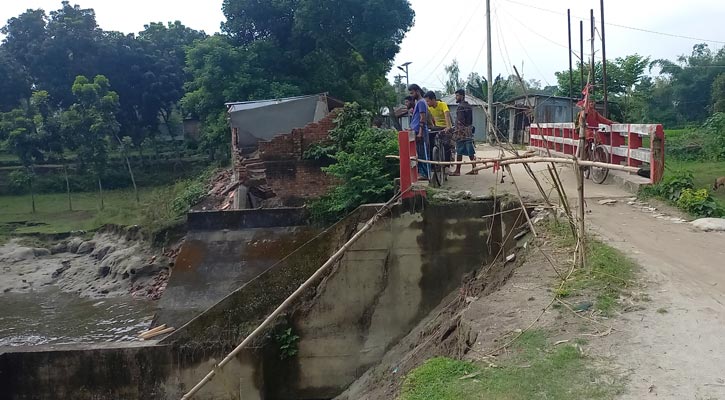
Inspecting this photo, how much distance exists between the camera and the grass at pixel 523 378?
411cm

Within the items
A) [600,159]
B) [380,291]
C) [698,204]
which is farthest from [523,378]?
[600,159]

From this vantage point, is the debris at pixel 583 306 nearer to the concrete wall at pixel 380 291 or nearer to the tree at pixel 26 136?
the concrete wall at pixel 380 291

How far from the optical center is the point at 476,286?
7.92 meters

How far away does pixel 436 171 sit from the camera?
10312mm

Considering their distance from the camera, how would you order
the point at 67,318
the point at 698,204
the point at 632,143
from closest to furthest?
the point at 698,204, the point at 632,143, the point at 67,318

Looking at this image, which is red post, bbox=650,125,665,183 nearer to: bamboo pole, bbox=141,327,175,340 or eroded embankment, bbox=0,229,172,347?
bamboo pole, bbox=141,327,175,340

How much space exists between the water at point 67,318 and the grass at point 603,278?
35.2ft

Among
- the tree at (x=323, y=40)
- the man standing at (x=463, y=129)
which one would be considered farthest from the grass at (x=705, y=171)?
the tree at (x=323, y=40)

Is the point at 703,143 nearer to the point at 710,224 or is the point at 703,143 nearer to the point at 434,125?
the point at 434,125

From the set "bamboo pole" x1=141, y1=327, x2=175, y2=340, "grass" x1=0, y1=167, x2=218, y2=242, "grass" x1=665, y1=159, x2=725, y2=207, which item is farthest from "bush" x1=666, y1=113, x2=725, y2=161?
"grass" x1=0, y1=167, x2=218, y2=242

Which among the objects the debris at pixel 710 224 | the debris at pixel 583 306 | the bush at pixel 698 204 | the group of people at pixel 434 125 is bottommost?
the debris at pixel 583 306

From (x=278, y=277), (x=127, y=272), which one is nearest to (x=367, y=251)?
(x=278, y=277)

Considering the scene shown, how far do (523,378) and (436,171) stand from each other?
246 inches

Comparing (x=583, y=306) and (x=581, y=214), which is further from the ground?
(x=581, y=214)
